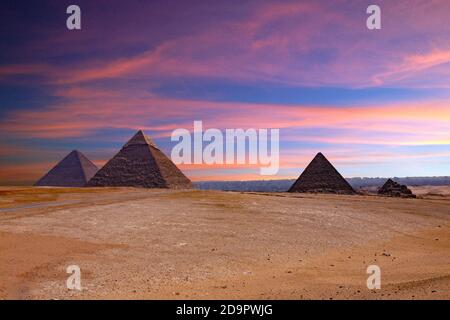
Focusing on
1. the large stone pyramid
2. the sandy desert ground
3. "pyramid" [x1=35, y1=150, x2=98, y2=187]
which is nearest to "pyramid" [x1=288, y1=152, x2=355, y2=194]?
the large stone pyramid

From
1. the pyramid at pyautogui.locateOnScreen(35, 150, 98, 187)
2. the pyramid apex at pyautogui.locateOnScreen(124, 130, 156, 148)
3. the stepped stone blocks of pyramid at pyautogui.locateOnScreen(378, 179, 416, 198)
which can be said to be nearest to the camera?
the stepped stone blocks of pyramid at pyautogui.locateOnScreen(378, 179, 416, 198)

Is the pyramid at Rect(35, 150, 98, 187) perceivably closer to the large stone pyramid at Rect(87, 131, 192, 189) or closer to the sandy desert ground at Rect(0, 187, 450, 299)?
the large stone pyramid at Rect(87, 131, 192, 189)

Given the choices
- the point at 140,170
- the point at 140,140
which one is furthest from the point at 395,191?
the point at 140,140

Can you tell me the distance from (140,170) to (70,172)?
147 ft

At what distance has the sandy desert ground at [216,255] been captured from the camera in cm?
888

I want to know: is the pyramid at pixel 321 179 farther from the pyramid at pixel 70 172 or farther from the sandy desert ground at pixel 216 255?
the pyramid at pixel 70 172

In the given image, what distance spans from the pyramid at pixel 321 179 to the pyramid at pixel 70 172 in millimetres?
81490

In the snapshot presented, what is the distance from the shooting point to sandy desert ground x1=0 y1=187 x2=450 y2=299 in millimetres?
8875

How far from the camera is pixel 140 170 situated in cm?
9744

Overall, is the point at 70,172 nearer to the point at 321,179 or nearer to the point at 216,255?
the point at 321,179

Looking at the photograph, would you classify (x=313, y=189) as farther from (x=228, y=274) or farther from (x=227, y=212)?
(x=228, y=274)

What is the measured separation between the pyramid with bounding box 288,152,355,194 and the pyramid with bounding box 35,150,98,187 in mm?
81490
